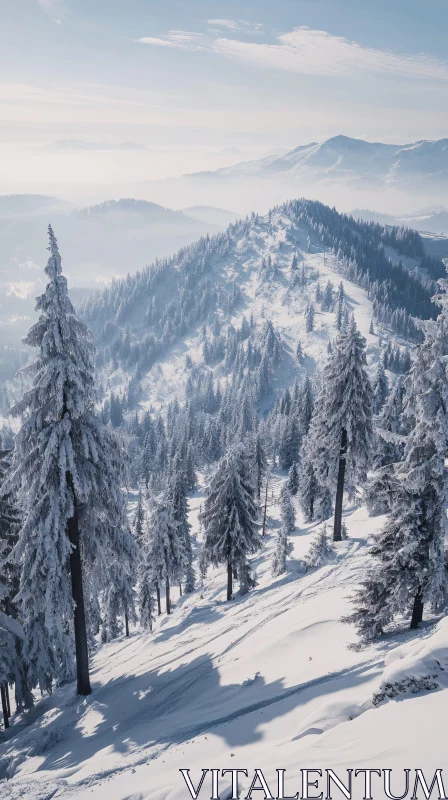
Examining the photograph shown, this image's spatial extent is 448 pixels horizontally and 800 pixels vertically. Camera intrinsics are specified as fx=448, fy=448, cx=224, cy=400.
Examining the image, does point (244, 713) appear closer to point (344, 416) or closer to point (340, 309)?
point (344, 416)

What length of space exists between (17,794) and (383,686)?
8549mm

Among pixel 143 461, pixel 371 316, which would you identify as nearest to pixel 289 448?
pixel 143 461

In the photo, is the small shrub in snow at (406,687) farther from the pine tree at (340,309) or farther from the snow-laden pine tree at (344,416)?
the pine tree at (340,309)

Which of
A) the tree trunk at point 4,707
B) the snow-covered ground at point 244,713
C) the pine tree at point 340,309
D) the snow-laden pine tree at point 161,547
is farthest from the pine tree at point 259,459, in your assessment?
the pine tree at point 340,309

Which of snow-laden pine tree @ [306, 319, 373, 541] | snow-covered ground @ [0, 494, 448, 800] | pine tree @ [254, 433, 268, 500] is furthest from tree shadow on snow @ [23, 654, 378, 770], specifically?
pine tree @ [254, 433, 268, 500]

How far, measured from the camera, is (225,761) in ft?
27.6

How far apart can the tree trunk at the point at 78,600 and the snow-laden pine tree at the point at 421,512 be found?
28.5 ft

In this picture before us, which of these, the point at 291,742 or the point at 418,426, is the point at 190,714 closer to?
the point at 291,742

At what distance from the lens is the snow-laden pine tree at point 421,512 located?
12062mm

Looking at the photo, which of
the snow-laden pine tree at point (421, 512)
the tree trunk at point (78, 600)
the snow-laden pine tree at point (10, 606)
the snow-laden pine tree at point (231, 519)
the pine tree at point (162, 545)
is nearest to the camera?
the snow-laden pine tree at point (421, 512)

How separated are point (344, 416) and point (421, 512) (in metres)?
12.5

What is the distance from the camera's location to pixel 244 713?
1095 centimetres

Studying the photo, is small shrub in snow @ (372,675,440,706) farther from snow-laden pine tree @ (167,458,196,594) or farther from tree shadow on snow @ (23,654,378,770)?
snow-laden pine tree @ (167,458,196,594)

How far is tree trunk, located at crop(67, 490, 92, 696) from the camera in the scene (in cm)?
1391
